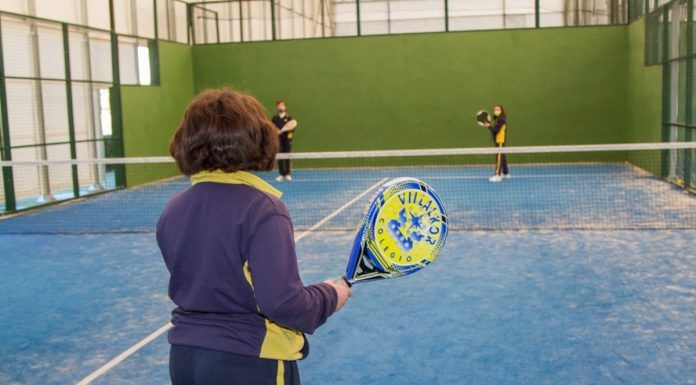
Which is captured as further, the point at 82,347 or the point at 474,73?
the point at 474,73

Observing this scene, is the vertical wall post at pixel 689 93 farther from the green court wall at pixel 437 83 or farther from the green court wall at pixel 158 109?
the green court wall at pixel 158 109

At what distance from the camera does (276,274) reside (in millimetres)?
1958

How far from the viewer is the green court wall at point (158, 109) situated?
16.9m

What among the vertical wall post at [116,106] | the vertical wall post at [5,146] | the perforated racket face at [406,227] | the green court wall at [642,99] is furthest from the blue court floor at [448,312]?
the vertical wall post at [116,106]

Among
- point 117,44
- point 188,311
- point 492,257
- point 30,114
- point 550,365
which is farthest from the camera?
point 117,44

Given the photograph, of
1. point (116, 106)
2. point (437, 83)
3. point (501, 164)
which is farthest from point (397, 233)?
point (437, 83)

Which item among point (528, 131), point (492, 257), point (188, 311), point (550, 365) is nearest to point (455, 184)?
point (528, 131)

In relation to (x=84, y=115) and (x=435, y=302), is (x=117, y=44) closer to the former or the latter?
(x=84, y=115)

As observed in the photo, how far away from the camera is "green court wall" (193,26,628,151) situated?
18.8 meters

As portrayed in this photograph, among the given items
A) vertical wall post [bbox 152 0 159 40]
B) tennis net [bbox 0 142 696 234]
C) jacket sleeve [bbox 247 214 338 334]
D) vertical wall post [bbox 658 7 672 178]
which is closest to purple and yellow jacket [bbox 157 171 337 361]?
jacket sleeve [bbox 247 214 338 334]

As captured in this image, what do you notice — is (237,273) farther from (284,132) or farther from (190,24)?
(190,24)

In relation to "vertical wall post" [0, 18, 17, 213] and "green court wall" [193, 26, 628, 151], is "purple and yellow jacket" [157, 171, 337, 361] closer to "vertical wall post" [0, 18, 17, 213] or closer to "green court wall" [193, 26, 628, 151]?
→ "vertical wall post" [0, 18, 17, 213]

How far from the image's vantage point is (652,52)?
51.7 ft

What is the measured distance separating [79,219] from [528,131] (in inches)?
444
